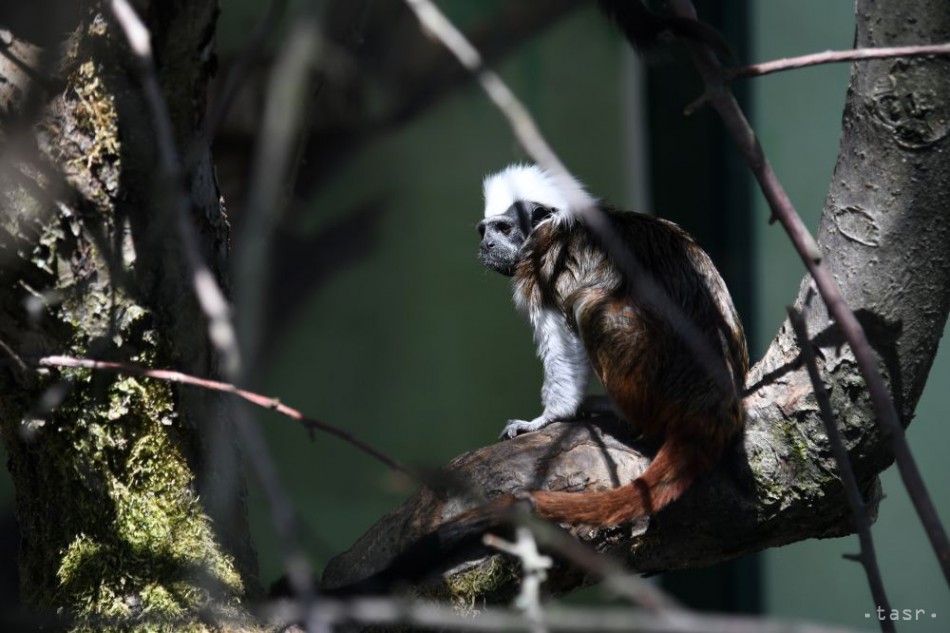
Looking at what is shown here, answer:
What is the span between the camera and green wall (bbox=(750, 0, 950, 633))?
339cm

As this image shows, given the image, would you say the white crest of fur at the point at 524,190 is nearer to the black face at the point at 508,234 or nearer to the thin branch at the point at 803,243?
the black face at the point at 508,234

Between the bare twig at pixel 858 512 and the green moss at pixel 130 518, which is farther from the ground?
the green moss at pixel 130 518

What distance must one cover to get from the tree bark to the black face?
0.78 m

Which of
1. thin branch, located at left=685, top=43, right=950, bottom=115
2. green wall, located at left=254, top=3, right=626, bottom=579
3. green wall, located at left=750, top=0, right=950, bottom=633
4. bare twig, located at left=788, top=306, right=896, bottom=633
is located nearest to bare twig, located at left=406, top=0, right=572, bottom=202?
thin branch, located at left=685, top=43, right=950, bottom=115

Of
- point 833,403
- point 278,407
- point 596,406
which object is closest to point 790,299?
point 596,406

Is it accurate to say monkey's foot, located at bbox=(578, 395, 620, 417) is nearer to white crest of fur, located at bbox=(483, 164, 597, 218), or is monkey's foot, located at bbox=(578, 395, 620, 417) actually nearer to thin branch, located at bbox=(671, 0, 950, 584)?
white crest of fur, located at bbox=(483, 164, 597, 218)

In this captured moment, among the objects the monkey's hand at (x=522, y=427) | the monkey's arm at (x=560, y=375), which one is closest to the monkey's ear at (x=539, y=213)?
the monkey's arm at (x=560, y=375)

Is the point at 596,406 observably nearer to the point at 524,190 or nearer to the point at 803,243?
the point at 524,190

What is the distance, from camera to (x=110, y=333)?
1.64 m

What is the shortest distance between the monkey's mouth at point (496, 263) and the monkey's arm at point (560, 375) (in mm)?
350

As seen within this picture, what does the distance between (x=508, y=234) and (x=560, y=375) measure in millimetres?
571

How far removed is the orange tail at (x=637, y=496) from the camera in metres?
1.79

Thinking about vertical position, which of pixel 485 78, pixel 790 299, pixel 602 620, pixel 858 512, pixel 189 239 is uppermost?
pixel 790 299

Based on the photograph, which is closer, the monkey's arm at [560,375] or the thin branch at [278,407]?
the thin branch at [278,407]
